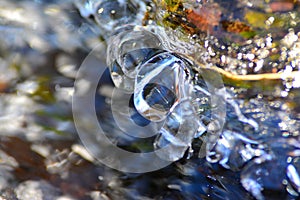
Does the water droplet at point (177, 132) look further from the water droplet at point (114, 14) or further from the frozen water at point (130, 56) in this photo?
the water droplet at point (114, 14)

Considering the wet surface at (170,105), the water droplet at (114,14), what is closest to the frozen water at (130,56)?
the wet surface at (170,105)

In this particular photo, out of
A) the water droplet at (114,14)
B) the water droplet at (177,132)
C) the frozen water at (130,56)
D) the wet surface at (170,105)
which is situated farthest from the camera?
the water droplet at (114,14)

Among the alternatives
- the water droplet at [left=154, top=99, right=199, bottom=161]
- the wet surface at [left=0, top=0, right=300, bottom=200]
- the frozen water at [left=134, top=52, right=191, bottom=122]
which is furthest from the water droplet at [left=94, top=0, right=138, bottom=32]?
the water droplet at [left=154, top=99, right=199, bottom=161]

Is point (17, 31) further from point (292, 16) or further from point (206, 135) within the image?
point (292, 16)

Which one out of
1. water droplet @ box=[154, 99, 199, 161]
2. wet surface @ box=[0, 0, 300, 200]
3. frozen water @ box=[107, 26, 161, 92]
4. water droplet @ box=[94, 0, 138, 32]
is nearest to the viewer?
wet surface @ box=[0, 0, 300, 200]

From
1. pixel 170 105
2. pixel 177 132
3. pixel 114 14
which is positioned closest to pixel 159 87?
pixel 170 105

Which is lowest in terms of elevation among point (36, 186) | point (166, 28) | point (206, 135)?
point (36, 186)

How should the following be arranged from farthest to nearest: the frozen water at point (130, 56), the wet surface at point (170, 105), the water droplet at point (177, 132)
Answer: the frozen water at point (130, 56)
the water droplet at point (177, 132)
the wet surface at point (170, 105)

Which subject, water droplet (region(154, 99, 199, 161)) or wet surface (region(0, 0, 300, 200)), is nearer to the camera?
wet surface (region(0, 0, 300, 200))

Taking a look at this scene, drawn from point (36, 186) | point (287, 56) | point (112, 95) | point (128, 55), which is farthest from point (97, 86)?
point (287, 56)

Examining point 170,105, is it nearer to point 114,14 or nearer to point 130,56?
point 130,56

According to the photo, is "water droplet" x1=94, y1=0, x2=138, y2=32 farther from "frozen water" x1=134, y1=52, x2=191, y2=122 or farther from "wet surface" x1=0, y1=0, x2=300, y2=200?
"frozen water" x1=134, y1=52, x2=191, y2=122
